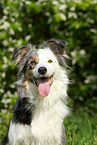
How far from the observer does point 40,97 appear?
3.05 m

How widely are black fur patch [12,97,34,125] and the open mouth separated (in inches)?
10.8

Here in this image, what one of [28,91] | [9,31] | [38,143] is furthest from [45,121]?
[9,31]

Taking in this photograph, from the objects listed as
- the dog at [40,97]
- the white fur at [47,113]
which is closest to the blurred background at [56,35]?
the dog at [40,97]

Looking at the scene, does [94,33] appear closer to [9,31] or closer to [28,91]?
[9,31]

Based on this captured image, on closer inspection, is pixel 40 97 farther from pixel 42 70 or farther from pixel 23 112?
pixel 42 70

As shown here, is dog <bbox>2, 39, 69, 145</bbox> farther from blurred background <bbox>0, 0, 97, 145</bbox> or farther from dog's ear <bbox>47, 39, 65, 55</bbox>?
blurred background <bbox>0, 0, 97, 145</bbox>

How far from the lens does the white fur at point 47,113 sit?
282cm

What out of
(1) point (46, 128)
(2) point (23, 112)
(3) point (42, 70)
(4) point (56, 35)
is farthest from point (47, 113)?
(4) point (56, 35)

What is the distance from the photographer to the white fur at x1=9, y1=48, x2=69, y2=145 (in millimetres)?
2820

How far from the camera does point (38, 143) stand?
9.30 ft

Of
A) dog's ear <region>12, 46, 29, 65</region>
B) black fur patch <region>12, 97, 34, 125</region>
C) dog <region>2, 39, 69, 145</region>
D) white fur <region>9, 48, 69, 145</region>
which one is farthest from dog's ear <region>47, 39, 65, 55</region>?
black fur patch <region>12, 97, 34, 125</region>

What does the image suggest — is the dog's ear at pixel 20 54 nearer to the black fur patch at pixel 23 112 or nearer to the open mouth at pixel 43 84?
the open mouth at pixel 43 84

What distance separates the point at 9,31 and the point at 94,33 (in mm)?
2497

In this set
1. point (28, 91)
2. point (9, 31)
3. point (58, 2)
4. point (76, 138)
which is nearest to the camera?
point (28, 91)
